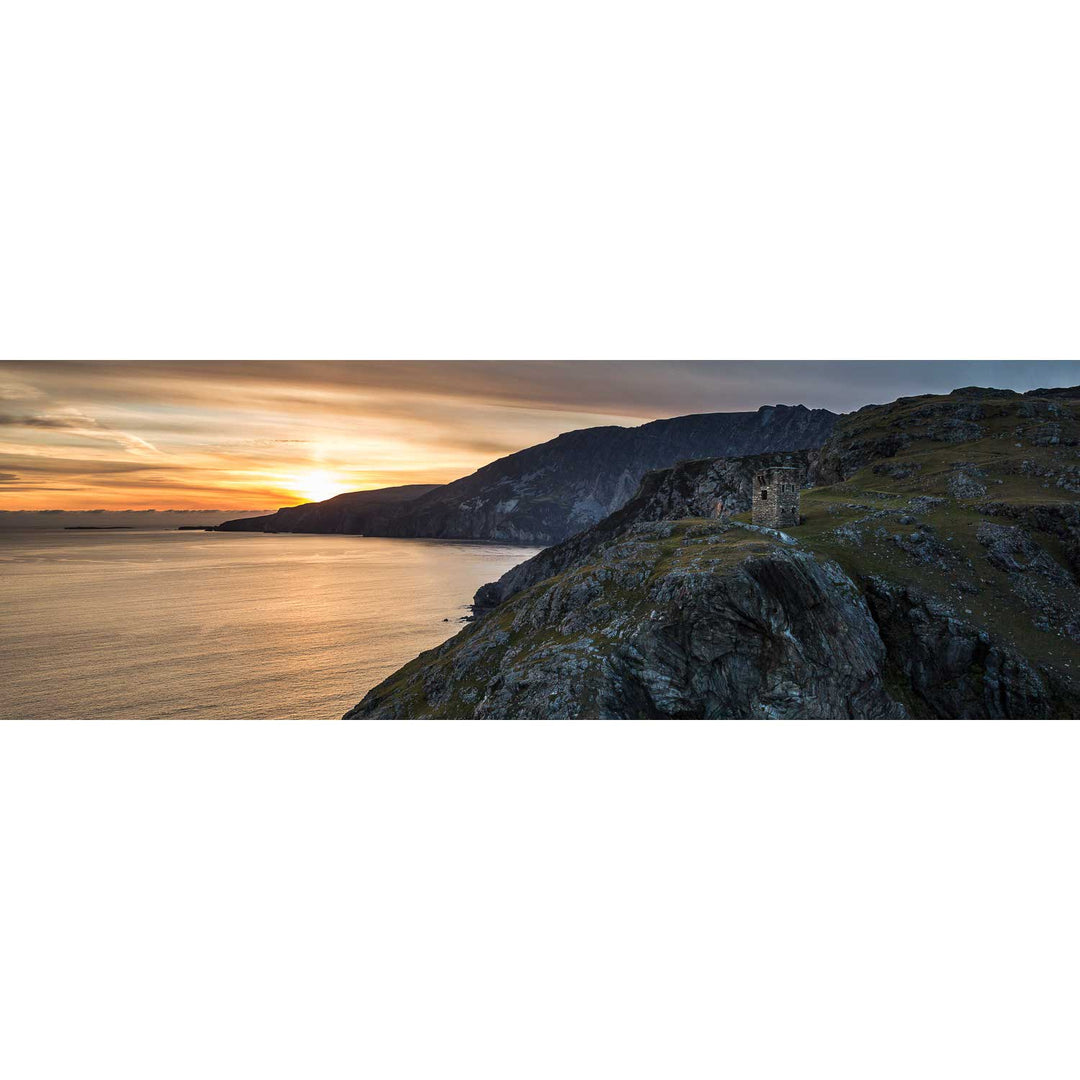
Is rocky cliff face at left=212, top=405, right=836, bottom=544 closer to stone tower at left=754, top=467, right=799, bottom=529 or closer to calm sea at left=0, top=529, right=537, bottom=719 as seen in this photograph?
calm sea at left=0, top=529, right=537, bottom=719

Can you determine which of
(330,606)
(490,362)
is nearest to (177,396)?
(490,362)

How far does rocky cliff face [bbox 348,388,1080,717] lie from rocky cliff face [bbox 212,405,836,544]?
770cm

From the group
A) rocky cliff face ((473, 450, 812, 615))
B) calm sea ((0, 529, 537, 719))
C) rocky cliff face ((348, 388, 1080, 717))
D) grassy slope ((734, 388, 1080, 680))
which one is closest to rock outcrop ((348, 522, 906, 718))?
rocky cliff face ((348, 388, 1080, 717))

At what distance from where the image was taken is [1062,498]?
1197 inches

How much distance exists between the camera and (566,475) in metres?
52.5

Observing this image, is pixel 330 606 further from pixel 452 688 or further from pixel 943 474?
pixel 943 474

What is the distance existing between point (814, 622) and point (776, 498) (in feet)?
26.8

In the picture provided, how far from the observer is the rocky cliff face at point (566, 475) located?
1268 inches

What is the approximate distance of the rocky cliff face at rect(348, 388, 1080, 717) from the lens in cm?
1927

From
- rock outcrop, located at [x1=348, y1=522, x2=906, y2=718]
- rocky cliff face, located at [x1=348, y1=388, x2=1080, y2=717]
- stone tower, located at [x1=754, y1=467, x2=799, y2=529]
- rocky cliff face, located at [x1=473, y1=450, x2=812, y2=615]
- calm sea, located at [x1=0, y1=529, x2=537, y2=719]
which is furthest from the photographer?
rocky cliff face, located at [x1=473, y1=450, x2=812, y2=615]

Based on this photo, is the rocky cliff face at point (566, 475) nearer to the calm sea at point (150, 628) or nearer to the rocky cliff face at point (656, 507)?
the calm sea at point (150, 628)

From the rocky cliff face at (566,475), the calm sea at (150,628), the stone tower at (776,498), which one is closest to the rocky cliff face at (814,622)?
the stone tower at (776,498)

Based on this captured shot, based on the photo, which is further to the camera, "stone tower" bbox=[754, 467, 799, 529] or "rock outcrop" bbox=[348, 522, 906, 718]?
"stone tower" bbox=[754, 467, 799, 529]

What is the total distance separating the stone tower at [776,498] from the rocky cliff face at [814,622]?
1.00 m
